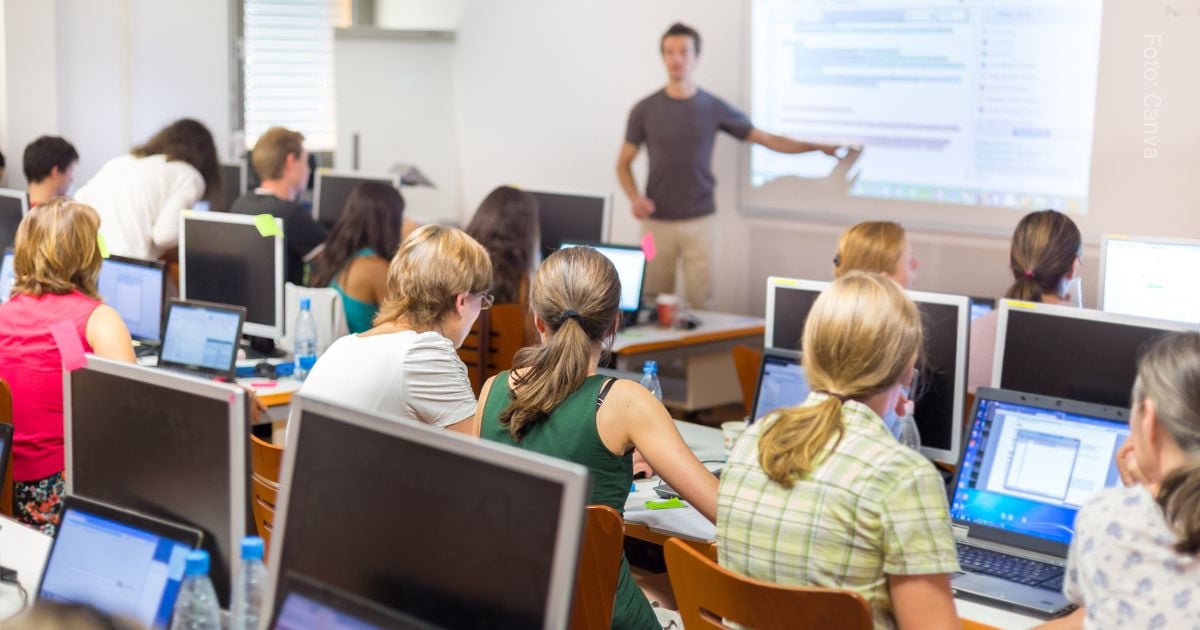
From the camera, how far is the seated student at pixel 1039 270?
3.95m

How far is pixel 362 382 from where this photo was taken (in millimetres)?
3057

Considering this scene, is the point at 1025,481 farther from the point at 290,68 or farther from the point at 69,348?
the point at 290,68

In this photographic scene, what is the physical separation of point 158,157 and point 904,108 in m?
3.67

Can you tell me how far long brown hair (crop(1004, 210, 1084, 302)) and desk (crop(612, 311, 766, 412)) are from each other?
6.31ft

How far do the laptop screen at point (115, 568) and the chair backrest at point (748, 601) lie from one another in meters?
0.80

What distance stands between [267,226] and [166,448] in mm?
2901

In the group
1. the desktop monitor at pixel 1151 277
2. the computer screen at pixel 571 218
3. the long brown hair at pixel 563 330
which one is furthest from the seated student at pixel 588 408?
the computer screen at pixel 571 218

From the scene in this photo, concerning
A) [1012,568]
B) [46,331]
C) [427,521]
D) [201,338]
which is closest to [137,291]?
[201,338]

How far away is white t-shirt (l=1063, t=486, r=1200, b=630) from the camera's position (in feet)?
6.38

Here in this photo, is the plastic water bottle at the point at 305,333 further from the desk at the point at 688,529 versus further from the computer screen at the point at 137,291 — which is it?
the desk at the point at 688,529

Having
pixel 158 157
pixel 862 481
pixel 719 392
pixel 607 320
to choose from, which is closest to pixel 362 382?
pixel 607 320

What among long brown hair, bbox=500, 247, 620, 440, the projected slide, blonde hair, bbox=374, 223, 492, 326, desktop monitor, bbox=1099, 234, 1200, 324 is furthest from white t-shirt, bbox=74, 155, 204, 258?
desktop monitor, bbox=1099, 234, 1200, 324

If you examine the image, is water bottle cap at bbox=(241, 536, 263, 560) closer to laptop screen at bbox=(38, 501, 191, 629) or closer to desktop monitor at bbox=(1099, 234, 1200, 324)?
laptop screen at bbox=(38, 501, 191, 629)

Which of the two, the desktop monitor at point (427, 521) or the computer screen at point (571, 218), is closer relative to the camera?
the desktop monitor at point (427, 521)
